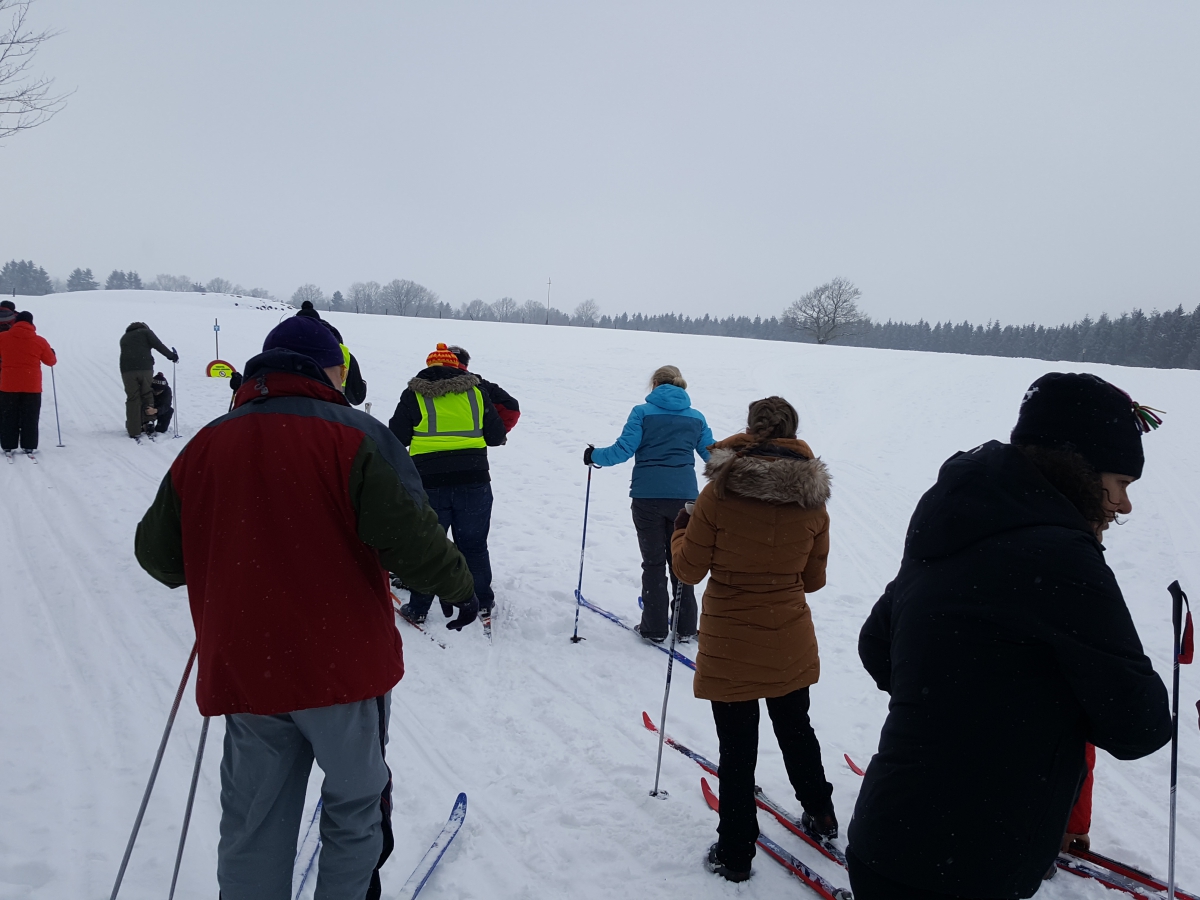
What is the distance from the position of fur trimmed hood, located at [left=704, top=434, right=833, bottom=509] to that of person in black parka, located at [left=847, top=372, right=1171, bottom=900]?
0.97 meters

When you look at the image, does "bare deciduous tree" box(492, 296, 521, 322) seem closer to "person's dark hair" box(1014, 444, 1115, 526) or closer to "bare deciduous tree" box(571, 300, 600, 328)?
"bare deciduous tree" box(571, 300, 600, 328)

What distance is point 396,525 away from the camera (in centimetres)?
212

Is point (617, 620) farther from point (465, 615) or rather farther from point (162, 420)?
point (162, 420)

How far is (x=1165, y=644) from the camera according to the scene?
5.70m

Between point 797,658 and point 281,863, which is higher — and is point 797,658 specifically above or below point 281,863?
above

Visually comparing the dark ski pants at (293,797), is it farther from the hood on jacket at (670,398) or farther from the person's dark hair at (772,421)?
the hood on jacket at (670,398)

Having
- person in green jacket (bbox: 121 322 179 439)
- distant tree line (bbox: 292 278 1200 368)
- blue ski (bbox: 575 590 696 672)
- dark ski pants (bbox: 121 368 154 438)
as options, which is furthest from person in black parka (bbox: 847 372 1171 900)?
distant tree line (bbox: 292 278 1200 368)

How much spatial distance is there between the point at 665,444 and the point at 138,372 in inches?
368

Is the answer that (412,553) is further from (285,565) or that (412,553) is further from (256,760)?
(256,760)

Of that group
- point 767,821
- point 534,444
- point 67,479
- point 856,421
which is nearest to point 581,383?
point 534,444

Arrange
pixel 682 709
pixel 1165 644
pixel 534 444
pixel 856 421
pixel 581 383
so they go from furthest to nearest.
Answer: pixel 581 383, pixel 856 421, pixel 534 444, pixel 1165 644, pixel 682 709

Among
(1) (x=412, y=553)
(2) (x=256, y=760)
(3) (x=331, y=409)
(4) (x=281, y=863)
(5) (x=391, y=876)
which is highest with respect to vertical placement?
(3) (x=331, y=409)

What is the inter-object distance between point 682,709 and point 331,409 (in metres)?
3.17

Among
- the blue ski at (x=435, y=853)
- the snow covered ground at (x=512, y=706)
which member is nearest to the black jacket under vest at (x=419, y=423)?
the snow covered ground at (x=512, y=706)
